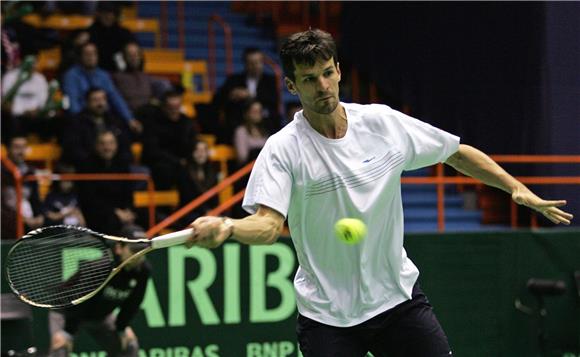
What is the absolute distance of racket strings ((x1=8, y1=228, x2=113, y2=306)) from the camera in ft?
16.3

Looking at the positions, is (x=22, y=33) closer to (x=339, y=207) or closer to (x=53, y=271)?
(x=53, y=271)

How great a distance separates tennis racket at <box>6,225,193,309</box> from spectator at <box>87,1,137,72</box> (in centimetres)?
585

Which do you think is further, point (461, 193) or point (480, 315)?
point (461, 193)

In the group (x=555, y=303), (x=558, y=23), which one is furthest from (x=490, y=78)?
(x=555, y=303)

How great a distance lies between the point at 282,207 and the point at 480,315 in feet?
15.1

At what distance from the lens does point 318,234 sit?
4559 mm

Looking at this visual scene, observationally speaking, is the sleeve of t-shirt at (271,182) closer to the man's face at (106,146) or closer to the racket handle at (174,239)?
the racket handle at (174,239)

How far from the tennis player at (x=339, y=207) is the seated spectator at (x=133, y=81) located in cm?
745

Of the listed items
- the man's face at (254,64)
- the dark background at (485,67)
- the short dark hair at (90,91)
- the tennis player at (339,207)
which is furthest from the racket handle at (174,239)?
the man's face at (254,64)

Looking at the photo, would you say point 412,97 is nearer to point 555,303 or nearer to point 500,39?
point 500,39

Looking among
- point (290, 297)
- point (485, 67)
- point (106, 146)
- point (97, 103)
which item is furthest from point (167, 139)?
point (485, 67)

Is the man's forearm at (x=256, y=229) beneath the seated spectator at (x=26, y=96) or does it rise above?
beneath

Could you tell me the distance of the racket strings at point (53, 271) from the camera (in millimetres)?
4969

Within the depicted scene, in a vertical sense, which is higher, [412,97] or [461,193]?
[412,97]
